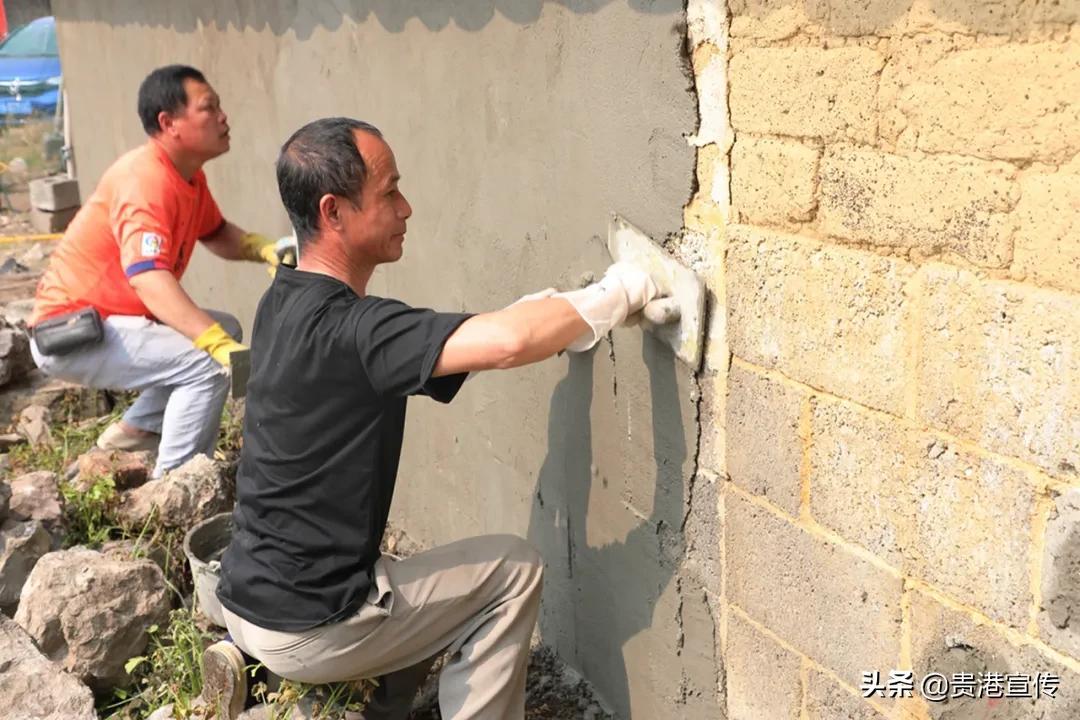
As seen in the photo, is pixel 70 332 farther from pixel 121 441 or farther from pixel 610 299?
pixel 610 299

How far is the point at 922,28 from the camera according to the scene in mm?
1898

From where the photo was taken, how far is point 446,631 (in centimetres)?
292

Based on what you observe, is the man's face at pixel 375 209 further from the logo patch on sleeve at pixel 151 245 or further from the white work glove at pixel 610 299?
the logo patch on sleeve at pixel 151 245

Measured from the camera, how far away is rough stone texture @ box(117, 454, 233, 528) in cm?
436

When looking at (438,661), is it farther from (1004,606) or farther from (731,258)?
(1004,606)

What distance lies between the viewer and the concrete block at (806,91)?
204 centimetres

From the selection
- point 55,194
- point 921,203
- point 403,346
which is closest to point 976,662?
point 921,203

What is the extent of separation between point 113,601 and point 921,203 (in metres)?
2.92

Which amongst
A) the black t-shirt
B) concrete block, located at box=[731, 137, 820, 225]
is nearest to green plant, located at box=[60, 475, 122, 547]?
the black t-shirt

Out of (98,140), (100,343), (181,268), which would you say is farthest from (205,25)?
(98,140)

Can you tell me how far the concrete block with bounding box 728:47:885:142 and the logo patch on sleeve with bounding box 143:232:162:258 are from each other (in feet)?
9.23

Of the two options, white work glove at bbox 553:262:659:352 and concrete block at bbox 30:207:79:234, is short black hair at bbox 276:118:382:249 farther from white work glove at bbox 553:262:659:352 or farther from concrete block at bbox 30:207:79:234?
concrete block at bbox 30:207:79:234

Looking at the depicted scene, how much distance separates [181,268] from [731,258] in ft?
10.3

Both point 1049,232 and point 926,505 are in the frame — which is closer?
point 1049,232
